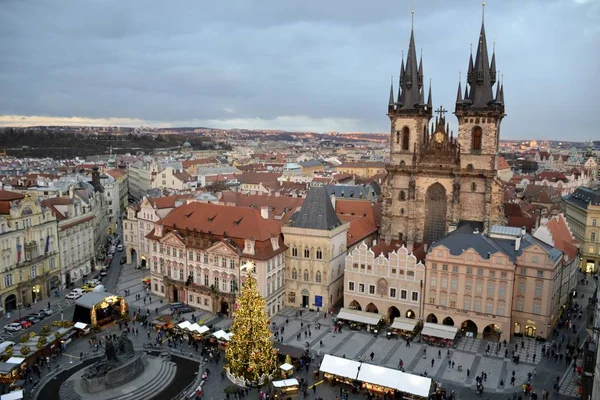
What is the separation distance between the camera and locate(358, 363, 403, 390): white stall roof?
43.8m

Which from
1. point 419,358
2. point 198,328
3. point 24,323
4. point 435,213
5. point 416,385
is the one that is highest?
point 435,213

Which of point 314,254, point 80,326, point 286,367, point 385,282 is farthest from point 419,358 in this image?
point 80,326

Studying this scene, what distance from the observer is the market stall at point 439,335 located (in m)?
55.6

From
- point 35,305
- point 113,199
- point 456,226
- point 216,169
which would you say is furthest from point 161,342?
point 216,169

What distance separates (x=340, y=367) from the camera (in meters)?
46.4

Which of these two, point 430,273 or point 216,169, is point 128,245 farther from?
point 216,169

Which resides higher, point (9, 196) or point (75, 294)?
point (9, 196)

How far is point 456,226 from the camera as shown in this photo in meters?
73.4

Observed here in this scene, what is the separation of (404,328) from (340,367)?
1360 centimetres

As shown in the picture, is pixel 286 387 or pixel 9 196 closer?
pixel 286 387

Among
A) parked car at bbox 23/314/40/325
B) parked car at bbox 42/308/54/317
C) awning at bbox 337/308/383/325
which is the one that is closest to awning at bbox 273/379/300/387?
awning at bbox 337/308/383/325

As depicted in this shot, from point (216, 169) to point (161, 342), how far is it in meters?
119

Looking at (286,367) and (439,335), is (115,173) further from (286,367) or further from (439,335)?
(439,335)

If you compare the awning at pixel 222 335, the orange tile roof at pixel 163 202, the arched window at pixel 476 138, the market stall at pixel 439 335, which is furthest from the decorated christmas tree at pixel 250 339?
the orange tile roof at pixel 163 202
